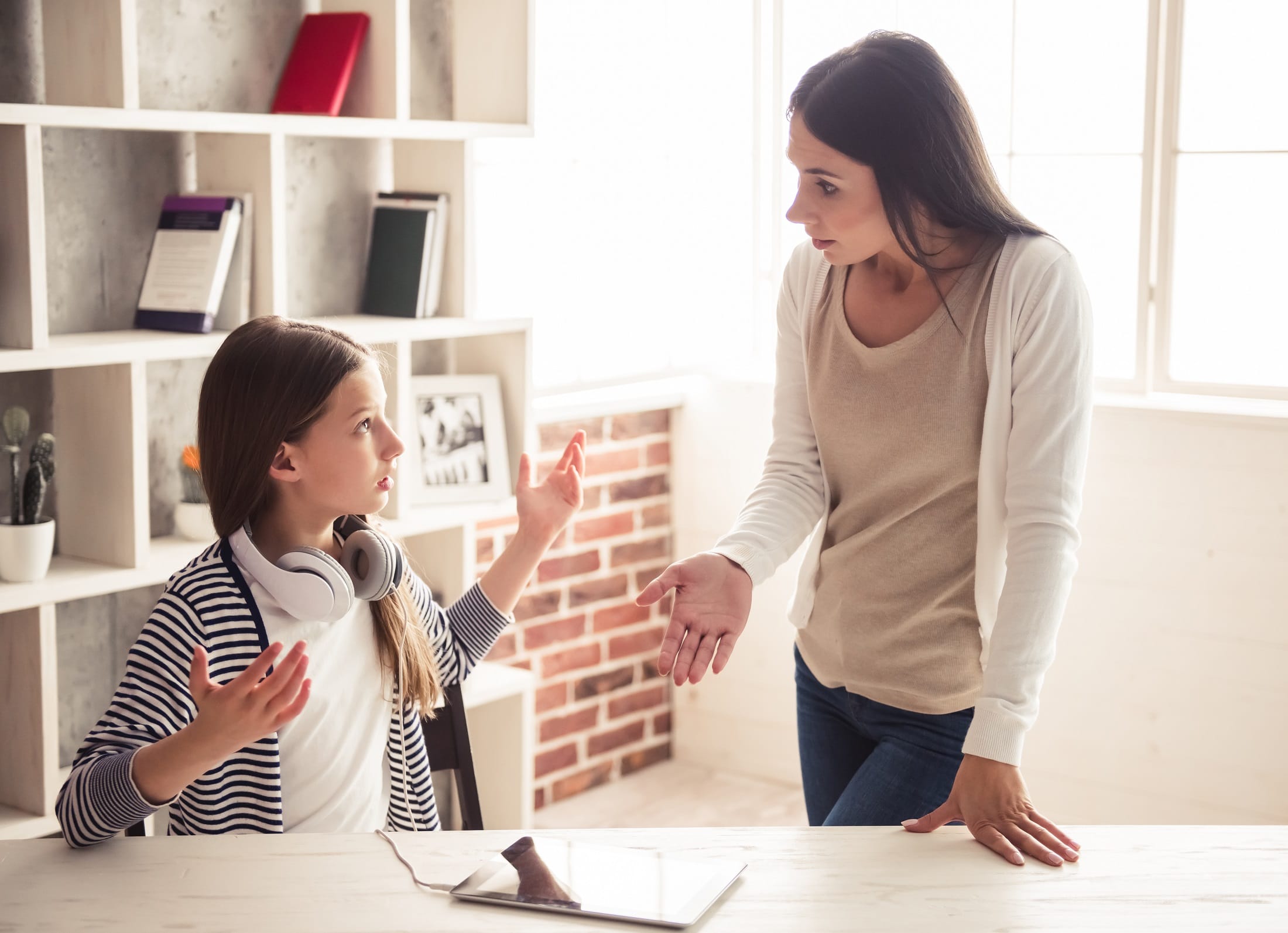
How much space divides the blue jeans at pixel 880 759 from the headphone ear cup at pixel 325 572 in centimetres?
68

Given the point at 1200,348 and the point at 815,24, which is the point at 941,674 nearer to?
the point at 1200,348

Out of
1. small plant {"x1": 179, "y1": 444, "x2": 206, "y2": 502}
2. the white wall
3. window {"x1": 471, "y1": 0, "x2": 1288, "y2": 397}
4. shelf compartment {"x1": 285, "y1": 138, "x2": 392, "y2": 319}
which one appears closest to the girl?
small plant {"x1": 179, "y1": 444, "x2": 206, "y2": 502}

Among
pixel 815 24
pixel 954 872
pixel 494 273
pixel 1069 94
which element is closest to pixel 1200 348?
pixel 1069 94

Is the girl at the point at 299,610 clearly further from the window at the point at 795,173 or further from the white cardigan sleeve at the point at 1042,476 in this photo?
the window at the point at 795,173

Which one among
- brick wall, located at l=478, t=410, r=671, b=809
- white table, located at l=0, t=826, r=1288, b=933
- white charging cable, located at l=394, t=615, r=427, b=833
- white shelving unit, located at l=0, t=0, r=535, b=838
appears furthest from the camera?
brick wall, located at l=478, t=410, r=671, b=809

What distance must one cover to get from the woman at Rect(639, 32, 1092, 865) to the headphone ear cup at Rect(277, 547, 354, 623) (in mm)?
376

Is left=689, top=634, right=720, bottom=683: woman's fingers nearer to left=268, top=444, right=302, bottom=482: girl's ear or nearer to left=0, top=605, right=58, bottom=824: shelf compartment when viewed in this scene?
left=268, top=444, right=302, bottom=482: girl's ear

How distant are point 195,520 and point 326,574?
101cm

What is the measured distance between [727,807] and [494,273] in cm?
161

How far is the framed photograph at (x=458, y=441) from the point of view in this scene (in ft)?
9.52

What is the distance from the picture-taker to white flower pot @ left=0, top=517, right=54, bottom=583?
224cm

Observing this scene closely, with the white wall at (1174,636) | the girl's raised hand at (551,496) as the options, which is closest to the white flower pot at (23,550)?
the girl's raised hand at (551,496)

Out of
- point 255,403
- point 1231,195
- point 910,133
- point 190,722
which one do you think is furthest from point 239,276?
point 1231,195

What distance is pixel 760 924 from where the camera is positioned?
1279 millimetres
